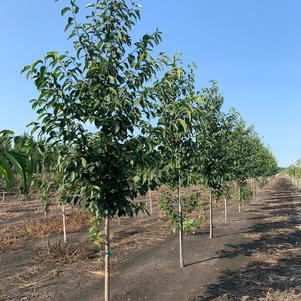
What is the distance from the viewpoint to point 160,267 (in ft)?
33.4

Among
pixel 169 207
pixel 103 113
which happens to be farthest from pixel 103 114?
pixel 169 207

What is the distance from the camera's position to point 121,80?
5469 millimetres

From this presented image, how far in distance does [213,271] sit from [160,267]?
1.49m

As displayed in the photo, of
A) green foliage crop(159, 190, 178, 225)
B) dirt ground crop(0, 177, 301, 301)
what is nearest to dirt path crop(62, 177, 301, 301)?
dirt ground crop(0, 177, 301, 301)

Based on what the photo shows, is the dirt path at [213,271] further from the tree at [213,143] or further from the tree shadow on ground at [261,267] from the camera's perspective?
the tree at [213,143]

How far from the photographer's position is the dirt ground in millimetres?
8109

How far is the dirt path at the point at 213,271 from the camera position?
805 cm

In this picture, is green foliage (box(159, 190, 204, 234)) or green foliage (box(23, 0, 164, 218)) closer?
green foliage (box(23, 0, 164, 218))

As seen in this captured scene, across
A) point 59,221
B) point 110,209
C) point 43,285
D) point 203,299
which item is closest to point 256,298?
point 203,299

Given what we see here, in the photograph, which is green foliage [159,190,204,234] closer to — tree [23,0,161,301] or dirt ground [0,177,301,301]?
dirt ground [0,177,301,301]

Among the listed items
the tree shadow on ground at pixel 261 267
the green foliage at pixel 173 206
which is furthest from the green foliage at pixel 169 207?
the tree shadow on ground at pixel 261 267

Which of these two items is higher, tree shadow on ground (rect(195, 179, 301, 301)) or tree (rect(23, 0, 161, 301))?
tree (rect(23, 0, 161, 301))

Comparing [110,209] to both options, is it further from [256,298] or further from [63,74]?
[256,298]

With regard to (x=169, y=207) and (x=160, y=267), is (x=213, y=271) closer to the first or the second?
(x=160, y=267)
